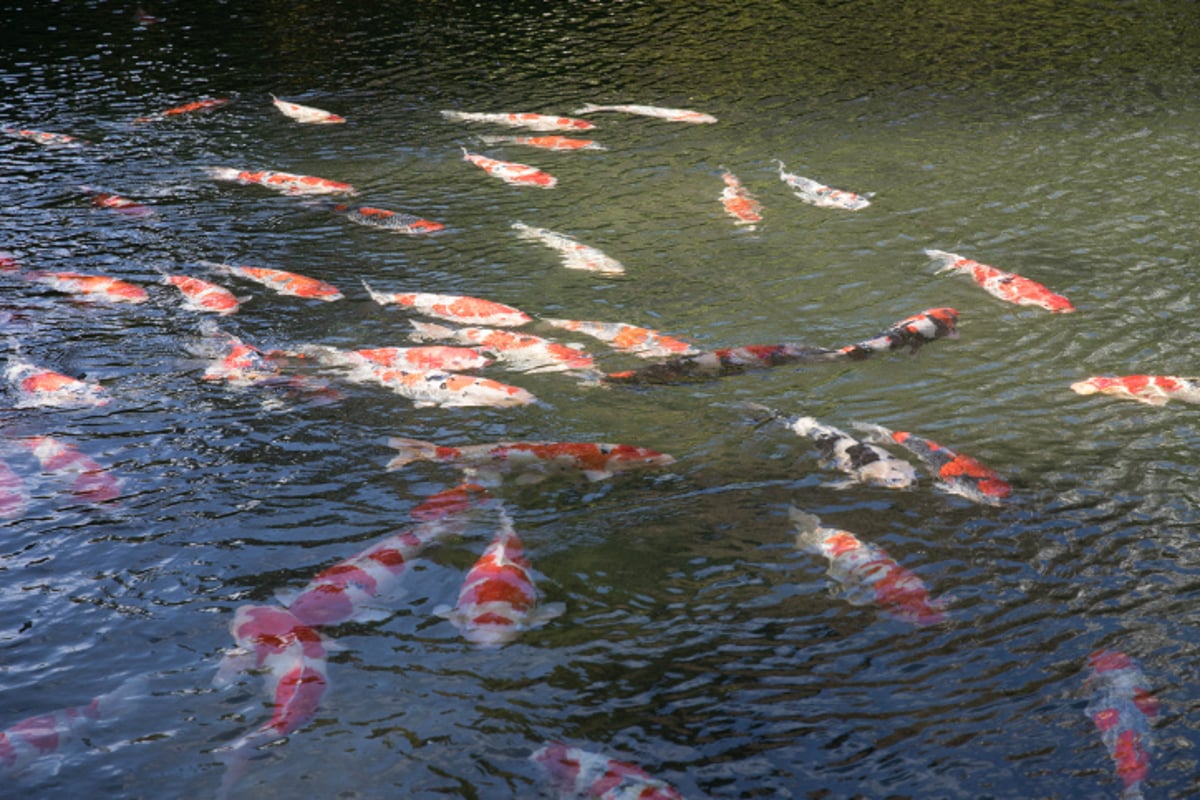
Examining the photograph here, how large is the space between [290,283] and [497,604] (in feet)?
16.8

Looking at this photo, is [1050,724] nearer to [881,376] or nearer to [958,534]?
[958,534]

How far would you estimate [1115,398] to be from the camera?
773 cm

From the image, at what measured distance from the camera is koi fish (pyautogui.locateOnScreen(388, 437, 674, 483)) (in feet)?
23.2

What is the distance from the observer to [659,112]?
14523mm

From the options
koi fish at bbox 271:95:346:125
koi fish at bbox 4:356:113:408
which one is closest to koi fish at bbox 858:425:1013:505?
koi fish at bbox 4:356:113:408

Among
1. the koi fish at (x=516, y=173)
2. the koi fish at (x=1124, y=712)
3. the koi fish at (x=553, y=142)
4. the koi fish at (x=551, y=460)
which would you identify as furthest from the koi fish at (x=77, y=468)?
the koi fish at (x=553, y=142)

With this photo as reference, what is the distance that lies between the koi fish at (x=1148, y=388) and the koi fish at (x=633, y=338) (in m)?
2.84

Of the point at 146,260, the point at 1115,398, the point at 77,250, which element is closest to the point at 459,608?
the point at 1115,398

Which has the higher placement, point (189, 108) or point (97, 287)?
point (189, 108)

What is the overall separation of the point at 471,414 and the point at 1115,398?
4417 mm

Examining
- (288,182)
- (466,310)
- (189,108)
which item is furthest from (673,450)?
(189,108)

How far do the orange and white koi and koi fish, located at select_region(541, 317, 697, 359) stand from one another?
98.1 inches

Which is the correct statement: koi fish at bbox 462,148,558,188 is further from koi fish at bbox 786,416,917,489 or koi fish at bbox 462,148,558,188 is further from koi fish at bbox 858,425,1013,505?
koi fish at bbox 858,425,1013,505

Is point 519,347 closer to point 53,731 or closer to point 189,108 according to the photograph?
point 53,731
